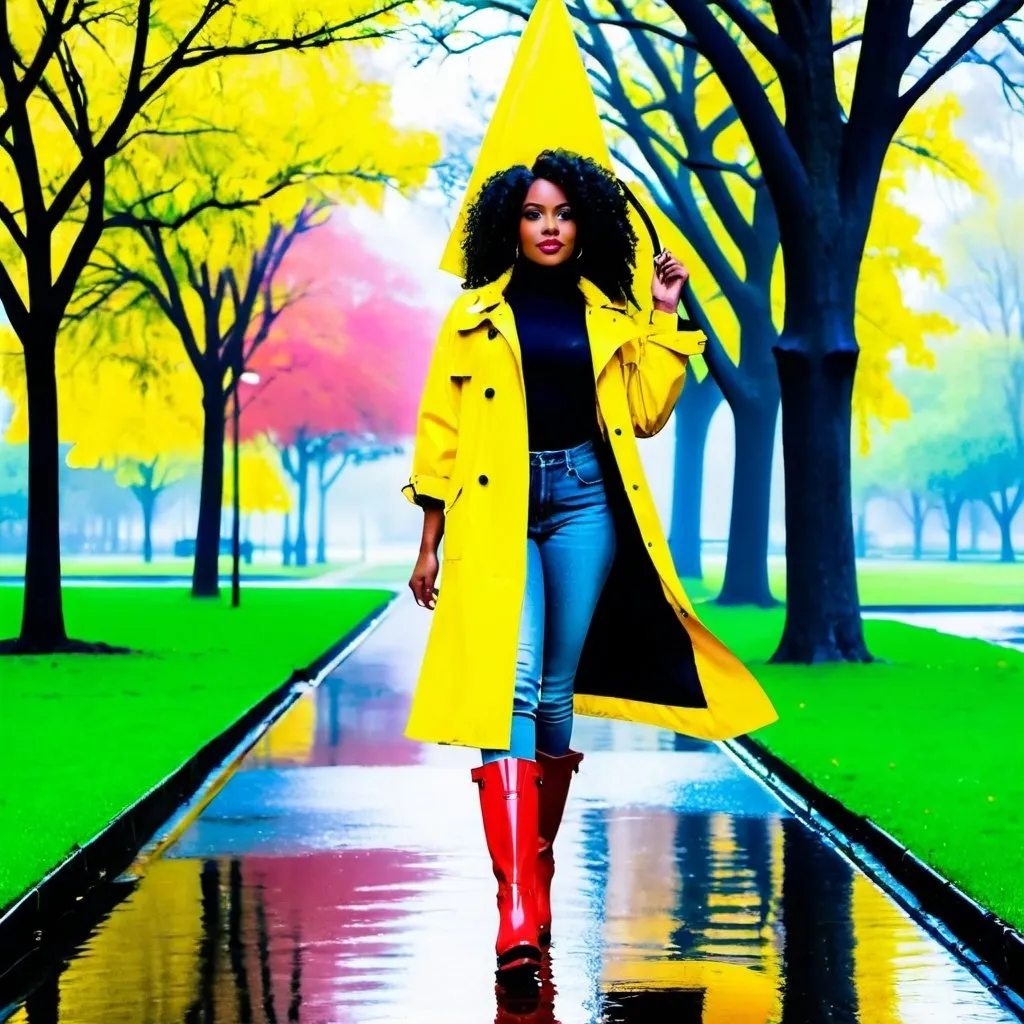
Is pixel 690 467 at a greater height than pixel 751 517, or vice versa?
pixel 690 467

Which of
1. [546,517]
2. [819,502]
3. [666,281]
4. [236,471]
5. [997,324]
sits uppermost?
[997,324]

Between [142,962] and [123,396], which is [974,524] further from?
[142,962]

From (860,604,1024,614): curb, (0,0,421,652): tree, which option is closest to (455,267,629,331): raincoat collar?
(0,0,421,652): tree

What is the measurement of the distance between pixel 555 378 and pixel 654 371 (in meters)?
0.36

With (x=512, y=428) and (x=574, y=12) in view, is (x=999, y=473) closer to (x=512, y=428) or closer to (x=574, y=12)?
(x=574, y=12)

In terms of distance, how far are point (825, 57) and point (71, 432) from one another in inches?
1132

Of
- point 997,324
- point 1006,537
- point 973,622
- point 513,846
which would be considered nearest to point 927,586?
point 973,622

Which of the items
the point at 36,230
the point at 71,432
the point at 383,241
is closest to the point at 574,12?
the point at 36,230

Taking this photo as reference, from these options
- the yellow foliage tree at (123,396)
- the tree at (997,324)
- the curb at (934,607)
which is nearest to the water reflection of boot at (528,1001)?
the yellow foliage tree at (123,396)

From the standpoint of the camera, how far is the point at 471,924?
6.97 metres

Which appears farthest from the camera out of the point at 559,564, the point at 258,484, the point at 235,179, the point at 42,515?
the point at 258,484

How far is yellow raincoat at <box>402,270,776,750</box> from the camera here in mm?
6250

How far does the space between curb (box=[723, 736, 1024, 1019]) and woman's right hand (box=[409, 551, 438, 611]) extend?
186 centimetres

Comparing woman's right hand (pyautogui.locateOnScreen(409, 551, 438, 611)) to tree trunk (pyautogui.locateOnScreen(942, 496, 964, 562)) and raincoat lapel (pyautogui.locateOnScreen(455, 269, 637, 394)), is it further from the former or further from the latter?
tree trunk (pyautogui.locateOnScreen(942, 496, 964, 562))
